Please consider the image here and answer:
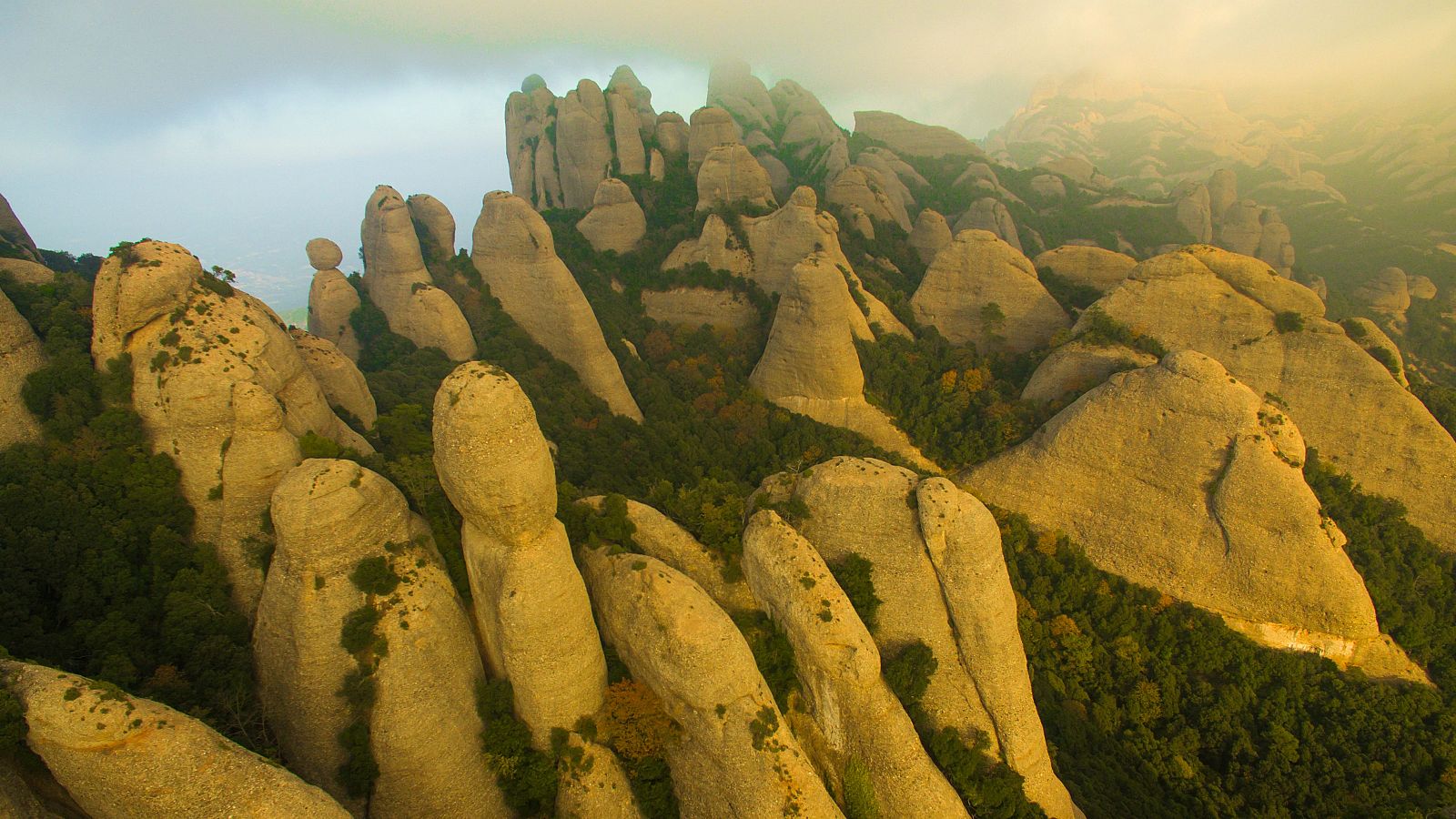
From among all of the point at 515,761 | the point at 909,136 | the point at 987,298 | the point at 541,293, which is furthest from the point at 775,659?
the point at 909,136

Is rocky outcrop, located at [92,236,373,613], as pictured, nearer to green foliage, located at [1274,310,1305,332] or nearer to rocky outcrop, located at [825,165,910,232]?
green foliage, located at [1274,310,1305,332]

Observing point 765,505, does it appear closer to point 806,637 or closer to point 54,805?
point 806,637

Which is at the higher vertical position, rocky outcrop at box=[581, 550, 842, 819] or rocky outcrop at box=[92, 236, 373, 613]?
rocky outcrop at box=[92, 236, 373, 613]

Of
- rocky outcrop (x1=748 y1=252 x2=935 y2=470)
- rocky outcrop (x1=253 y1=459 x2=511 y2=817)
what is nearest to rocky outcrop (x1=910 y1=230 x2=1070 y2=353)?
rocky outcrop (x1=748 y1=252 x2=935 y2=470)

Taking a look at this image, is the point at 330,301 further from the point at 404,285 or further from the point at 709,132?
the point at 709,132

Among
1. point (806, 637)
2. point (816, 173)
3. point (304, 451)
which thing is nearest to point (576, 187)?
point (816, 173)

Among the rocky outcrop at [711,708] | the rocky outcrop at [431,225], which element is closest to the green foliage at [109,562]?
the rocky outcrop at [711,708]
